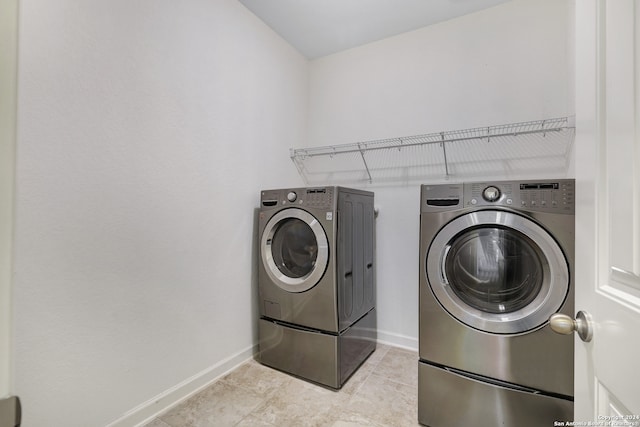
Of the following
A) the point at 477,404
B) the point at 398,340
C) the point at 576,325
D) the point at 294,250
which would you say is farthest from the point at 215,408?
the point at 576,325

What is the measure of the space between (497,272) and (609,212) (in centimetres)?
93

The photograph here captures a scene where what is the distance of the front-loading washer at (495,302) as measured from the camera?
1.20 m

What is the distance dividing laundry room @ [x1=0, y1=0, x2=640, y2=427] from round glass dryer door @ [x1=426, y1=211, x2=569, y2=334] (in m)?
0.05

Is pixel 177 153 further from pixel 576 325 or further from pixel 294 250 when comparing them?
pixel 576 325

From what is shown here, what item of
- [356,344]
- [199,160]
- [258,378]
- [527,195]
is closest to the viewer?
[527,195]

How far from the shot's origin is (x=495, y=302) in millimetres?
1358

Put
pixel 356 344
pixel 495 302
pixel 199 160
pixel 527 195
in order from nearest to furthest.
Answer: pixel 527 195, pixel 495 302, pixel 199 160, pixel 356 344

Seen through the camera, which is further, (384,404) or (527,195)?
(384,404)

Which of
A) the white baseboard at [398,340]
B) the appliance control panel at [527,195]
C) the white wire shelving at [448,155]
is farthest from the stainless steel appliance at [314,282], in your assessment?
the appliance control panel at [527,195]

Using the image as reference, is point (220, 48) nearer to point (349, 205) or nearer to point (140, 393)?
point (349, 205)

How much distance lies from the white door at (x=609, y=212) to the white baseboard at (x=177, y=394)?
178cm

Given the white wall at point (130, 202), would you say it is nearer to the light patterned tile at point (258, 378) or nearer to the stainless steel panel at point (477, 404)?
the light patterned tile at point (258, 378)

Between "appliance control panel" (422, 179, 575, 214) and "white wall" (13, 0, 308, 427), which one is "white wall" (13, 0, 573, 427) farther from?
"appliance control panel" (422, 179, 575, 214)

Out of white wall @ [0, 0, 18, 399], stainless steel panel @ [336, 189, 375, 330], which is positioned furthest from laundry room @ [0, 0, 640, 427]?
stainless steel panel @ [336, 189, 375, 330]
